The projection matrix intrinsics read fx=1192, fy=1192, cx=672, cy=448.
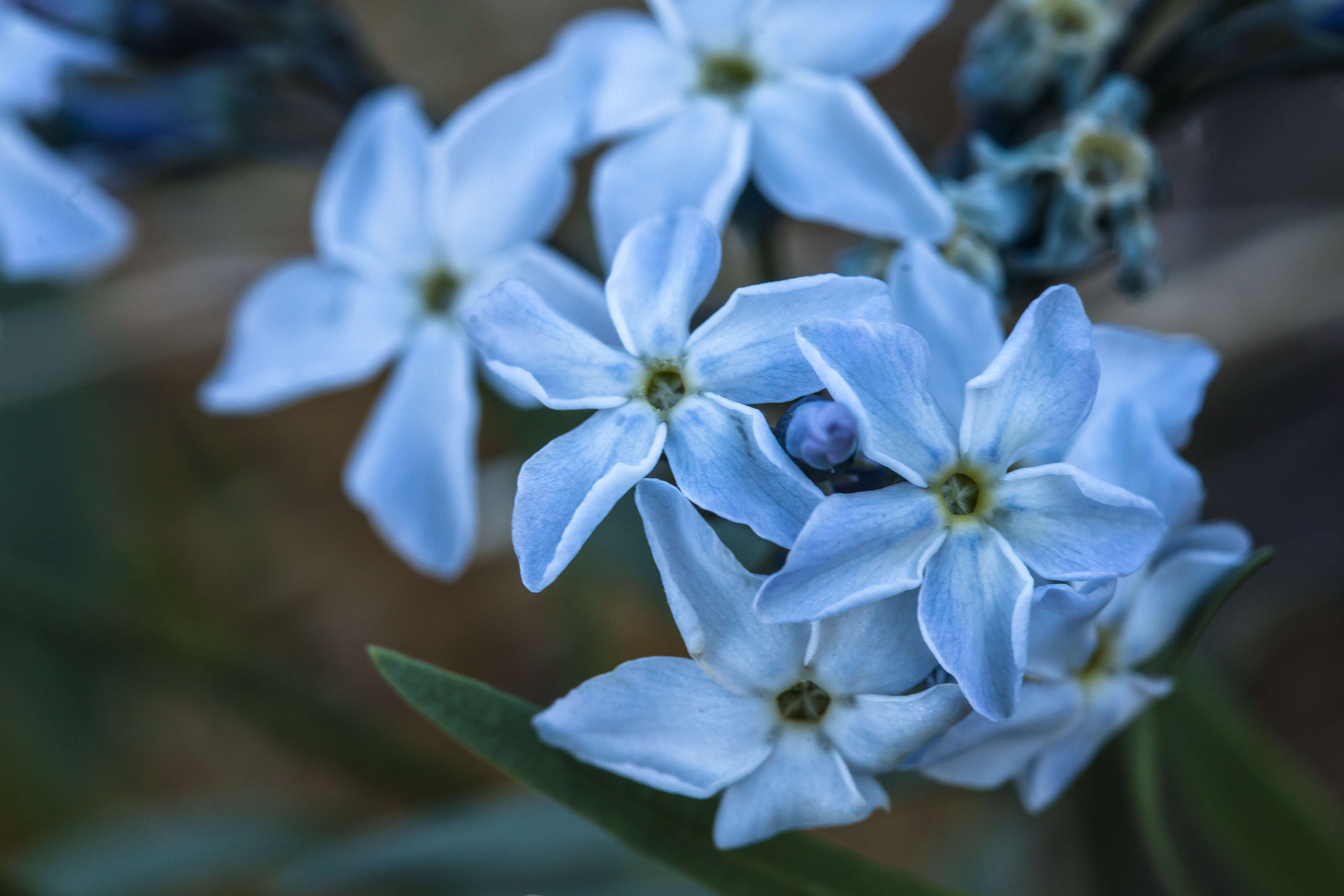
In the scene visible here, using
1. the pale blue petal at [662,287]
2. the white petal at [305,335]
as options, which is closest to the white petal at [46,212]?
the white petal at [305,335]

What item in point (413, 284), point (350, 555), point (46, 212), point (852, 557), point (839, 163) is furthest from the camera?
point (350, 555)

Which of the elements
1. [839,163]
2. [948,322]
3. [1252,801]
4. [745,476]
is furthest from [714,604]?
[1252,801]

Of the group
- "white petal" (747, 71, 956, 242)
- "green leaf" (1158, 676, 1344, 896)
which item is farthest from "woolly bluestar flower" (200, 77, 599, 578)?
"green leaf" (1158, 676, 1344, 896)

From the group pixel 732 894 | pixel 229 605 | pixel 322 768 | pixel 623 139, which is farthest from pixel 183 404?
pixel 732 894

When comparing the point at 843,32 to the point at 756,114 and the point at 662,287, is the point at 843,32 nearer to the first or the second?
the point at 756,114

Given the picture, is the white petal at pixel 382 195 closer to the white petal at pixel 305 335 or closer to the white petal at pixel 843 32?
the white petal at pixel 305 335

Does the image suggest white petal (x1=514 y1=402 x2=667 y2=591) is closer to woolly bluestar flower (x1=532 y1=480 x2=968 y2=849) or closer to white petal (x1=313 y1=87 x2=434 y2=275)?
woolly bluestar flower (x1=532 y1=480 x2=968 y2=849)
